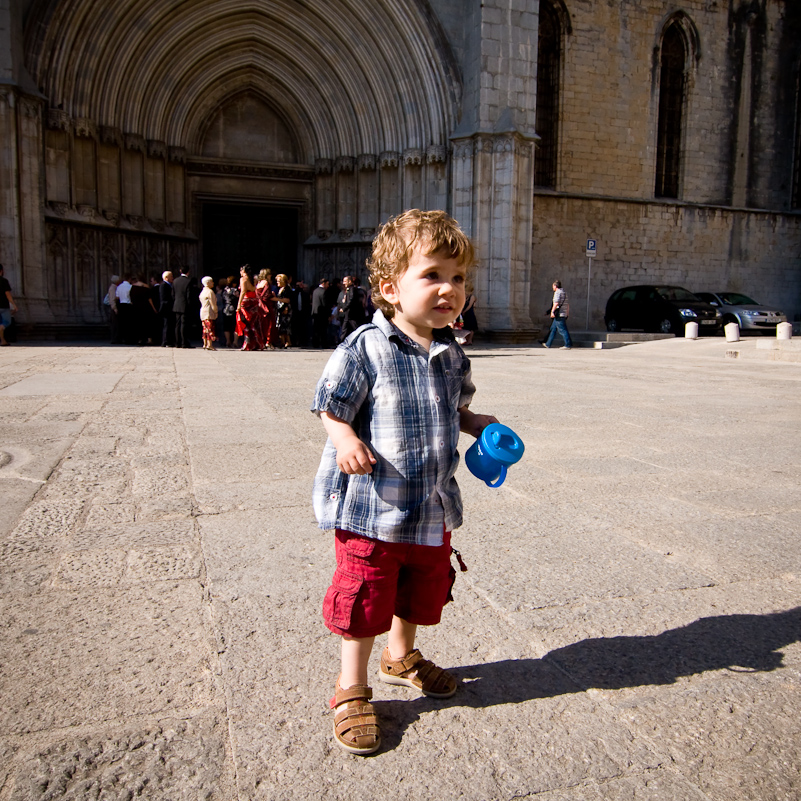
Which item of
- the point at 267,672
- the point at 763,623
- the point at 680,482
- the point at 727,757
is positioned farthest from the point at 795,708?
the point at 680,482

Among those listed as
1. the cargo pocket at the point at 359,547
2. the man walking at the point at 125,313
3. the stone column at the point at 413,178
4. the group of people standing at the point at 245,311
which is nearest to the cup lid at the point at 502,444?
the cargo pocket at the point at 359,547

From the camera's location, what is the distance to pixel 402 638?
1.86 metres

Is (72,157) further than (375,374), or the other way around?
(72,157)

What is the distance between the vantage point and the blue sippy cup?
1.74 metres

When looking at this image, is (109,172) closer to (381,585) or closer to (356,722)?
(381,585)

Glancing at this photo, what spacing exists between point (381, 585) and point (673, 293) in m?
20.4

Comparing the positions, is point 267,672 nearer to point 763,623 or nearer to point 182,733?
point 182,733

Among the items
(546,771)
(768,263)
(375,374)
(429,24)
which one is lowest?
(546,771)

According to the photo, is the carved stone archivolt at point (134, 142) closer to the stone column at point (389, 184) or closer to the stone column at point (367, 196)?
the stone column at point (367, 196)

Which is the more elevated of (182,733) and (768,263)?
(768,263)

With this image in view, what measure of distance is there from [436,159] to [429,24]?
2961 millimetres

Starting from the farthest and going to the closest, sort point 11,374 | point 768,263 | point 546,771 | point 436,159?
point 768,263
point 436,159
point 11,374
point 546,771

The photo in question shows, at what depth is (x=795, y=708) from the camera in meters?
1.67

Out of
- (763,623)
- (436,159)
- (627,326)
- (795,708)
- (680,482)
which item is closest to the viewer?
(795,708)
